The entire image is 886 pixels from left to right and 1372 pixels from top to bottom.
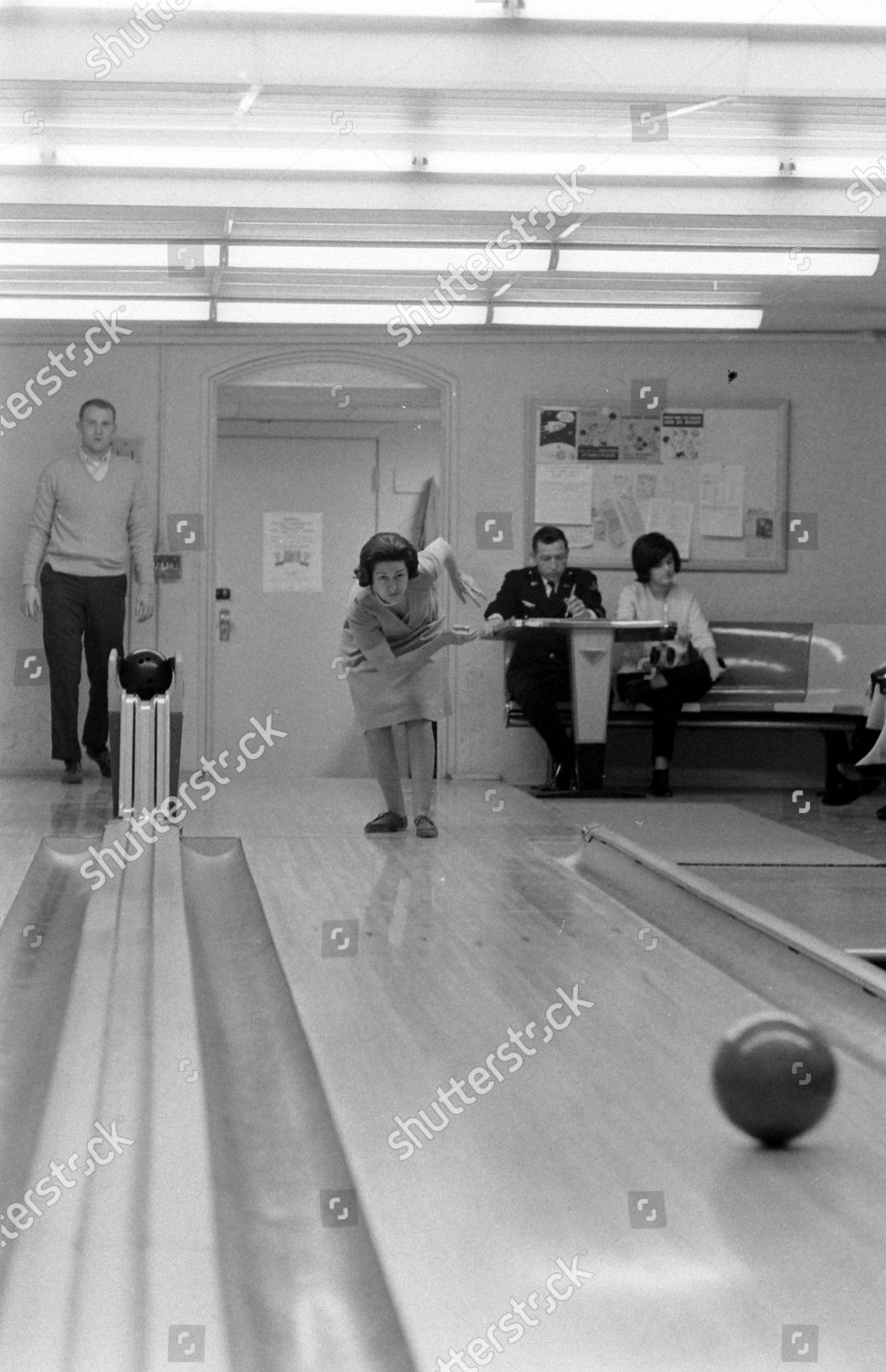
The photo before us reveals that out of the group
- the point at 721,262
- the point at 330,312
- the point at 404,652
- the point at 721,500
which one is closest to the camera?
the point at 404,652

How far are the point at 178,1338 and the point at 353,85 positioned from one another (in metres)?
4.15

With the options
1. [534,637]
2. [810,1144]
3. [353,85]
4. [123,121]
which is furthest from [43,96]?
[810,1144]

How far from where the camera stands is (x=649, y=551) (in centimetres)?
863

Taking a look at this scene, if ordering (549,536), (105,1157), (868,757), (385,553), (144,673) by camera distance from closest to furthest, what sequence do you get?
(105,1157) → (385,553) → (868,757) → (144,673) → (549,536)

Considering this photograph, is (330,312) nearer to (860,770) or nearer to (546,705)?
(546,705)

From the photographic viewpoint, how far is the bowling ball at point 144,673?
6.71 metres

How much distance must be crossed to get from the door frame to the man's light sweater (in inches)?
21.1

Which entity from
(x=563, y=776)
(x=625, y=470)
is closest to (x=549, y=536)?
(x=625, y=470)

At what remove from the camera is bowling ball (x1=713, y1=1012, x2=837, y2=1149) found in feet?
8.27

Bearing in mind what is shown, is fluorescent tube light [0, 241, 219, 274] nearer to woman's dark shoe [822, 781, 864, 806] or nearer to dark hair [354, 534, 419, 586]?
dark hair [354, 534, 419, 586]

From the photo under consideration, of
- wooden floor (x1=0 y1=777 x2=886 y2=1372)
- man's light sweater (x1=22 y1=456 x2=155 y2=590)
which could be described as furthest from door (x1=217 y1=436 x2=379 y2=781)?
wooden floor (x1=0 y1=777 x2=886 y2=1372)

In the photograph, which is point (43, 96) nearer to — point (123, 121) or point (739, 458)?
point (123, 121)

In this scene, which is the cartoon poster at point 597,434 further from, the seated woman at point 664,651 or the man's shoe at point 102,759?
the man's shoe at point 102,759

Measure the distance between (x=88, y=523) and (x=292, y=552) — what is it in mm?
2349
